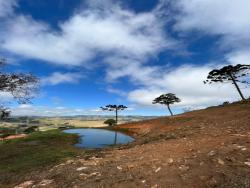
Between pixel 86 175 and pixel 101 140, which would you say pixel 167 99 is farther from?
pixel 86 175

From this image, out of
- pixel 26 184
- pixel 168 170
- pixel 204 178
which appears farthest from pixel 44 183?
pixel 204 178

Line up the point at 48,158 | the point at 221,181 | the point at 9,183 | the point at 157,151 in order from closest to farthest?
the point at 221,181, the point at 9,183, the point at 157,151, the point at 48,158

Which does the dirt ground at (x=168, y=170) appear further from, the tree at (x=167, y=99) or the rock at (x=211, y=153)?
the tree at (x=167, y=99)

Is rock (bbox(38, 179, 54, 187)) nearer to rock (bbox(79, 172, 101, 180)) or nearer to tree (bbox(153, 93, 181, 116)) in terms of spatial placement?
rock (bbox(79, 172, 101, 180))

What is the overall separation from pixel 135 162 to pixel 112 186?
8.18ft

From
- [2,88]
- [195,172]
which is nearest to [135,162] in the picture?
[195,172]

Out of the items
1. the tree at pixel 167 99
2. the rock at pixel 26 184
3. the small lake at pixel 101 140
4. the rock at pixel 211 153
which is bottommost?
the rock at pixel 26 184

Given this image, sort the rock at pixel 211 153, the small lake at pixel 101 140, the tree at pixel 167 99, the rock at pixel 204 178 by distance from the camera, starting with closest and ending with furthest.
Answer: the rock at pixel 204 178, the rock at pixel 211 153, the small lake at pixel 101 140, the tree at pixel 167 99

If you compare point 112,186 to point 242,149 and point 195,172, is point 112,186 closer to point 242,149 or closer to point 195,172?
point 195,172

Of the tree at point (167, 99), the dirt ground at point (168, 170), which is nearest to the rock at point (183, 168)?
the dirt ground at point (168, 170)

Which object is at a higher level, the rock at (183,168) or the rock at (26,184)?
the rock at (183,168)

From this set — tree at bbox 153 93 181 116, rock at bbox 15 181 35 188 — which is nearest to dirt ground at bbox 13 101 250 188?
rock at bbox 15 181 35 188

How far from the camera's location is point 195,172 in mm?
10688

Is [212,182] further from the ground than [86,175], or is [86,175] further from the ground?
[86,175]
